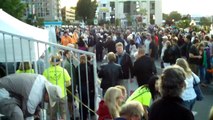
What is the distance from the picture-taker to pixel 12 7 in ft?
168

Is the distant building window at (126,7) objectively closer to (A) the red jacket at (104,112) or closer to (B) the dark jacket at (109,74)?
(B) the dark jacket at (109,74)

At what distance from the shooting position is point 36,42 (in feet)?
21.4

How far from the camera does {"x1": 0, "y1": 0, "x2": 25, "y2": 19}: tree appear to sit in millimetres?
49906

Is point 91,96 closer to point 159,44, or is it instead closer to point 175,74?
point 175,74

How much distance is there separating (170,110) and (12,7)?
49376 mm

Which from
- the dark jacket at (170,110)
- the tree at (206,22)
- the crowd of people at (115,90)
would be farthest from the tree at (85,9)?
the dark jacket at (170,110)

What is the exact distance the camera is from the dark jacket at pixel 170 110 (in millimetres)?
3943

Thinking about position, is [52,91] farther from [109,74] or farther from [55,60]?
[109,74]

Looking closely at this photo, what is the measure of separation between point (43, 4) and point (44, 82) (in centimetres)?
15466

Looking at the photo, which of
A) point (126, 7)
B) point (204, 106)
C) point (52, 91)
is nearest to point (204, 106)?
point (204, 106)

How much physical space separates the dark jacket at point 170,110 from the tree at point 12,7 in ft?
156

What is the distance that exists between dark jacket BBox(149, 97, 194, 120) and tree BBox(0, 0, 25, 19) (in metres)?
47.6

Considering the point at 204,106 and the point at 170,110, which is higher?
the point at 170,110

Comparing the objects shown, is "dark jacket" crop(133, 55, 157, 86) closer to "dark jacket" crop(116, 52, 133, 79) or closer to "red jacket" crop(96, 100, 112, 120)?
"dark jacket" crop(116, 52, 133, 79)
